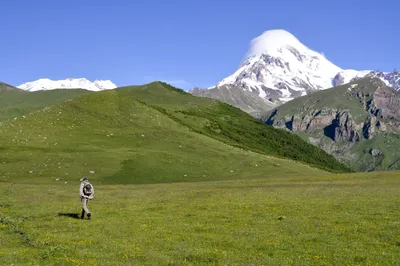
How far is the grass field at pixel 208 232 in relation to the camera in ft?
76.7

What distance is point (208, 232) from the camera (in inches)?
1219

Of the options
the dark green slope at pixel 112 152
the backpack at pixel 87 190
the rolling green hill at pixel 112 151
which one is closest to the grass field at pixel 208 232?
the backpack at pixel 87 190

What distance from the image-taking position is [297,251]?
80.5ft

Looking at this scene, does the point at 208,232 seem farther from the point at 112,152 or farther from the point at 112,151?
the point at 112,151

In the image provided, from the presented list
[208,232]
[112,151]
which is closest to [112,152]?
[112,151]

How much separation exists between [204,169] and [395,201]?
227 ft

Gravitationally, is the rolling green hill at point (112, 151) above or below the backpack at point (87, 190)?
above

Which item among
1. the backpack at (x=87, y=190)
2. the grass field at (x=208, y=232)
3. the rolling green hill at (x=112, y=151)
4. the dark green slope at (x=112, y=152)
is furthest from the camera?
the rolling green hill at (x=112, y=151)

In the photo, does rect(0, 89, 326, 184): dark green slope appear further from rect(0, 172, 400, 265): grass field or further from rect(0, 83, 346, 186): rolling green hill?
rect(0, 172, 400, 265): grass field

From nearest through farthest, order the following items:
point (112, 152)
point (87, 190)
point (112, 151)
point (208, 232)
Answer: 1. point (208, 232)
2. point (87, 190)
3. point (112, 152)
4. point (112, 151)

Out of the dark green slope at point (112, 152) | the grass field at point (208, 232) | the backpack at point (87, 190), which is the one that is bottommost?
the grass field at point (208, 232)

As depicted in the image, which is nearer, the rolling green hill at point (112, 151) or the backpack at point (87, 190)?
the backpack at point (87, 190)

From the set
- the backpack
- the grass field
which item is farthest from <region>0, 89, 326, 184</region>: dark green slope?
the backpack

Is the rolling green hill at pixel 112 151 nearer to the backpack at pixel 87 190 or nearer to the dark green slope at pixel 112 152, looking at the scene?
the dark green slope at pixel 112 152
